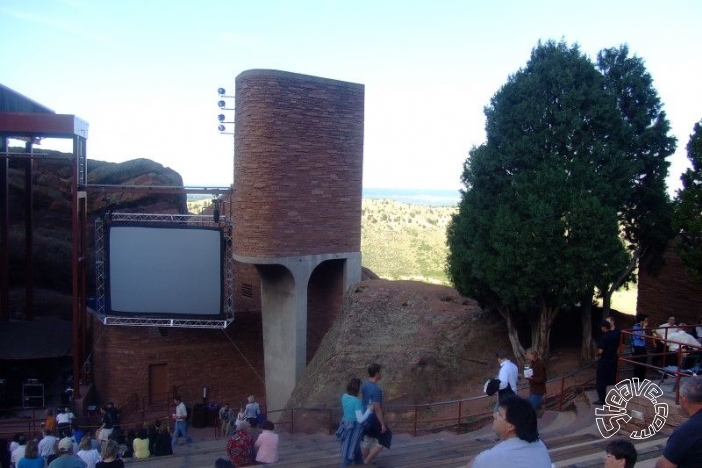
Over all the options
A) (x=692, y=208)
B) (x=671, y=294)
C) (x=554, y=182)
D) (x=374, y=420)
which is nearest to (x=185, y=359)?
(x=554, y=182)

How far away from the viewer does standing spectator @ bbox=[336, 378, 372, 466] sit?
7.63 meters

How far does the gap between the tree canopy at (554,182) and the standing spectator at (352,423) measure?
6590 mm

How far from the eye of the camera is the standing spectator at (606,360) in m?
10.4

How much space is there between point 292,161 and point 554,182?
333 inches

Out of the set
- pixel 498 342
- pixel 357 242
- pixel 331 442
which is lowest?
pixel 331 442

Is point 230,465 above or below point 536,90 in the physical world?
below

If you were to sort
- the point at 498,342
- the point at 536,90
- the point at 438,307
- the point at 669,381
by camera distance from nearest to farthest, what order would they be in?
the point at 669,381 → the point at 536,90 → the point at 498,342 → the point at 438,307

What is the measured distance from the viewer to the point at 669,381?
10.5 m

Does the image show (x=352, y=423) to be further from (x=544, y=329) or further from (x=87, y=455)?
(x=544, y=329)

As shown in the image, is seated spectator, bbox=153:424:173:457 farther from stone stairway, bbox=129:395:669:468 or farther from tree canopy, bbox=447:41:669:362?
tree canopy, bbox=447:41:669:362

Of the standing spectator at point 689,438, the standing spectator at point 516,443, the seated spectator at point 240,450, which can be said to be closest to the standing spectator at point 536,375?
the seated spectator at point 240,450

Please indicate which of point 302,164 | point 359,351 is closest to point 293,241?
point 302,164

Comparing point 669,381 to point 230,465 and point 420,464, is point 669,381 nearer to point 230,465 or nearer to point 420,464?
point 420,464

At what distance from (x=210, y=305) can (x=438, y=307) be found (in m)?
8.44
